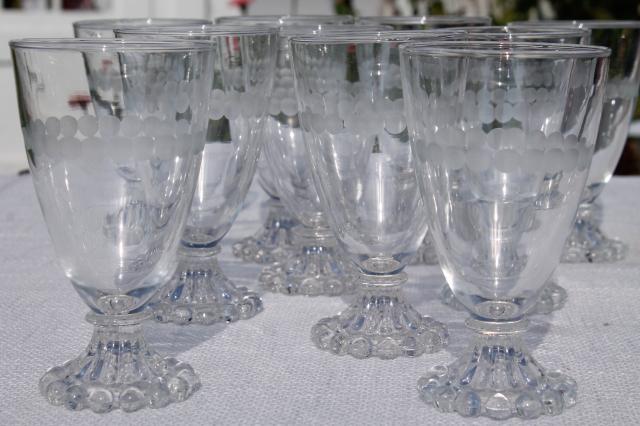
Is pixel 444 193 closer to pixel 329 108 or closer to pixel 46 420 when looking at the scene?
pixel 329 108

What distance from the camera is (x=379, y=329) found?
837mm

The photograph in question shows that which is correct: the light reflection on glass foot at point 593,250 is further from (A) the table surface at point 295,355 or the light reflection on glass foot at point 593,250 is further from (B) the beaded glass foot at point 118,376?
(B) the beaded glass foot at point 118,376

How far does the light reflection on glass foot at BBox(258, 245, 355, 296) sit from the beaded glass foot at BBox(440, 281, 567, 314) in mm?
98

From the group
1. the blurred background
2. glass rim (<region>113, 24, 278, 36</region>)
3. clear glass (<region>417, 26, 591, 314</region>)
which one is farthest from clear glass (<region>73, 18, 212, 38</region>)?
the blurred background

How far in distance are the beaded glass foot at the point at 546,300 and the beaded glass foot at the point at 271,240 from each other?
0.21 meters

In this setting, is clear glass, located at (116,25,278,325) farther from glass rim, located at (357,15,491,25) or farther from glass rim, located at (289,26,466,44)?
→ glass rim, located at (357,15,491,25)

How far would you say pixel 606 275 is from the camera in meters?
0.99

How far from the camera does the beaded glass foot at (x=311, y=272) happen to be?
3.10 feet

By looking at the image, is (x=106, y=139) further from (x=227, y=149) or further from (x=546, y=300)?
(x=546, y=300)

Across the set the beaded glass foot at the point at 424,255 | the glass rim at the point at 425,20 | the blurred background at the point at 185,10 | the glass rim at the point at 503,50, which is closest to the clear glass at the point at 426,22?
the glass rim at the point at 425,20

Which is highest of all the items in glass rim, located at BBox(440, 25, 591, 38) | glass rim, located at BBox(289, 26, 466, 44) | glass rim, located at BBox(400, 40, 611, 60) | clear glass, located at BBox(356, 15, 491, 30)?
glass rim, located at BBox(400, 40, 611, 60)

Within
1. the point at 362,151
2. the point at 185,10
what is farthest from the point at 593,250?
the point at 185,10

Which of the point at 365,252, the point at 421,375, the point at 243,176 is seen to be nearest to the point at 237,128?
the point at 243,176

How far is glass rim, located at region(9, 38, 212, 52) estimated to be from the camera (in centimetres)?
67
